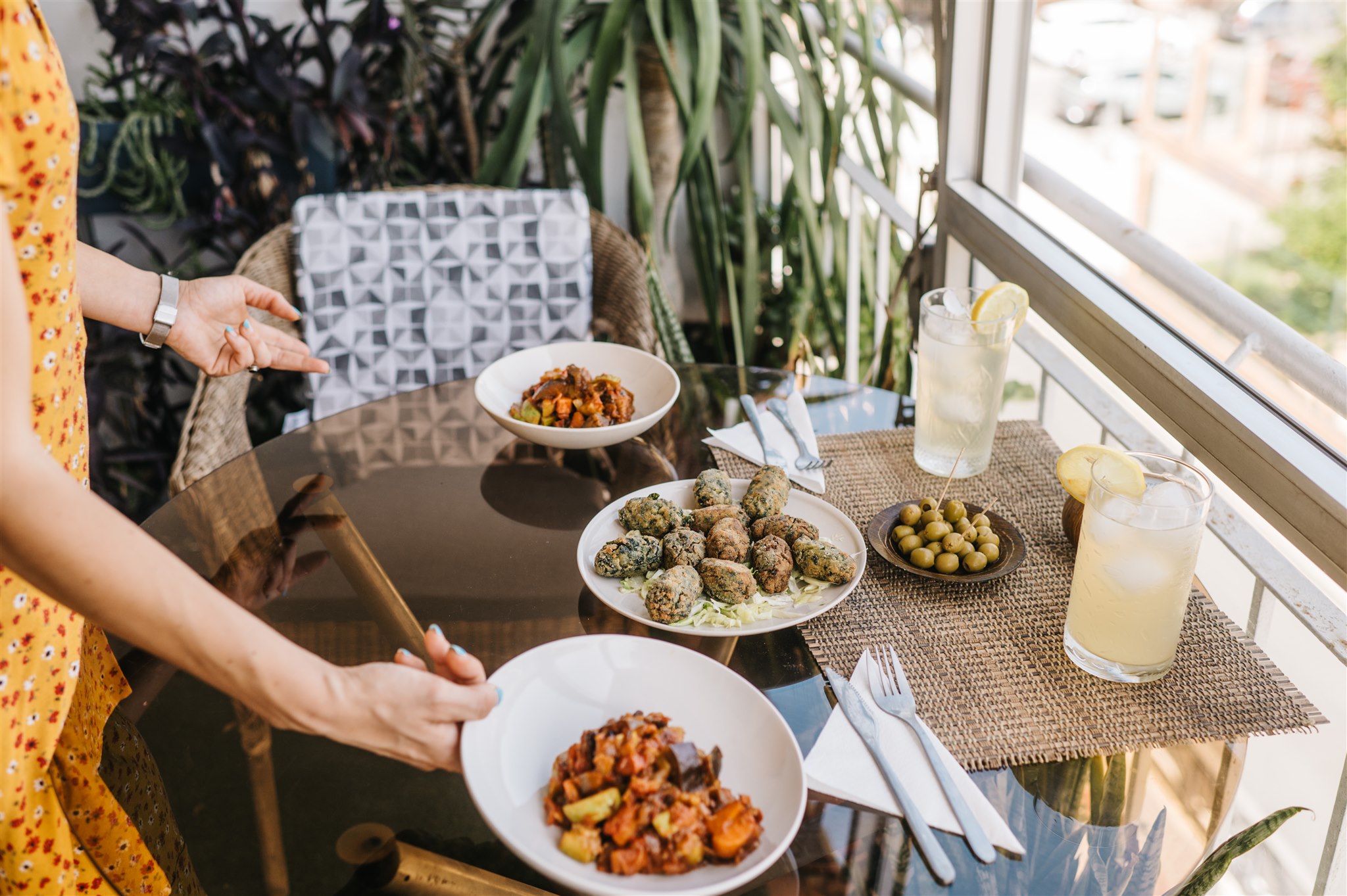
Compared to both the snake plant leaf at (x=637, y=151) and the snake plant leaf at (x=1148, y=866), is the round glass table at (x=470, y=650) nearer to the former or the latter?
the snake plant leaf at (x=1148, y=866)

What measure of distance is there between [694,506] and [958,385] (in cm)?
36

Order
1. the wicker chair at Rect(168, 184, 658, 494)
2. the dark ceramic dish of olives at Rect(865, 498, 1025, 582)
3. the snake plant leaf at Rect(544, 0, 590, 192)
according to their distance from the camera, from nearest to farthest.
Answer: the dark ceramic dish of olives at Rect(865, 498, 1025, 582) → the wicker chair at Rect(168, 184, 658, 494) → the snake plant leaf at Rect(544, 0, 590, 192)

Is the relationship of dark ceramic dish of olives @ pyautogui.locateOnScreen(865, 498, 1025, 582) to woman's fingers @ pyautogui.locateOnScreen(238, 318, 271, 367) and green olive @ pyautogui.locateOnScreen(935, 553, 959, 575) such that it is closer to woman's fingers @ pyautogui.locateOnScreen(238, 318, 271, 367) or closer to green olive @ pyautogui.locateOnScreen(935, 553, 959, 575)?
green olive @ pyautogui.locateOnScreen(935, 553, 959, 575)

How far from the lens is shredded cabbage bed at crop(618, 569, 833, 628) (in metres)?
0.91

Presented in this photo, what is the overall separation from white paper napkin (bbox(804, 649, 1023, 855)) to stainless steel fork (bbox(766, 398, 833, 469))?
440 millimetres

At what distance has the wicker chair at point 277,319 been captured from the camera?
148 centimetres

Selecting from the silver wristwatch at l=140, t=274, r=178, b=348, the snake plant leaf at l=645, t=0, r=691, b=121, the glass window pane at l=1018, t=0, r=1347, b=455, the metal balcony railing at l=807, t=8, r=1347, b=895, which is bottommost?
the glass window pane at l=1018, t=0, r=1347, b=455

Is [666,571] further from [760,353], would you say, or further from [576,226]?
[760,353]

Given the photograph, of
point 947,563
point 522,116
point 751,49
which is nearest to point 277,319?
point 522,116

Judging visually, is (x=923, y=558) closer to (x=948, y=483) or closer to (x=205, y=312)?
Answer: (x=948, y=483)

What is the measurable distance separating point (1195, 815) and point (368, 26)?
2.33m

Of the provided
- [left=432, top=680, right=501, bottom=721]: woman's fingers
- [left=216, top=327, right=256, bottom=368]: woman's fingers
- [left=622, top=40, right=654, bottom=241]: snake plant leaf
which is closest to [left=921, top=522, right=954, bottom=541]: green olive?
[left=432, top=680, right=501, bottom=721]: woman's fingers

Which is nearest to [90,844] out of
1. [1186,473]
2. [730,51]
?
[1186,473]

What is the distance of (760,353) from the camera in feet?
10.0
